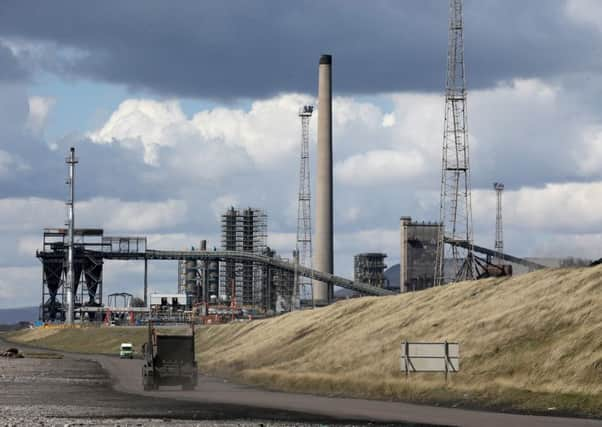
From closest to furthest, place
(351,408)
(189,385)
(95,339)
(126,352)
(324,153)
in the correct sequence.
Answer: (351,408) → (189,385) → (126,352) → (95,339) → (324,153)

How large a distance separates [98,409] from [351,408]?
1147 cm

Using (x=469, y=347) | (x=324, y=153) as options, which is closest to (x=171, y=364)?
(x=469, y=347)

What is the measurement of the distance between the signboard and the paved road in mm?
3779

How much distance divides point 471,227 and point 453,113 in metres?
13.5

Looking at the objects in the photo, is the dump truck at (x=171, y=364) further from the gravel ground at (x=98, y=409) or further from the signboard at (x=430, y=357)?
the signboard at (x=430, y=357)

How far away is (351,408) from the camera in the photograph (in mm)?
52719

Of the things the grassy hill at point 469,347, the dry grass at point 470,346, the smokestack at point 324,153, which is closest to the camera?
the grassy hill at point 469,347

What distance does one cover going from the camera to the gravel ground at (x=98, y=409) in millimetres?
42938

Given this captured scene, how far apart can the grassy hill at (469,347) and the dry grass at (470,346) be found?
0.08 m

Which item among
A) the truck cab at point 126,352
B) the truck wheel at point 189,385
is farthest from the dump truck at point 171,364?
the truck cab at point 126,352

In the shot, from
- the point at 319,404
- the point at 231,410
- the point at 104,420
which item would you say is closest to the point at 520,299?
the point at 319,404

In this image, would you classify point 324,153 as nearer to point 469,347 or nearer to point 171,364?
point 469,347

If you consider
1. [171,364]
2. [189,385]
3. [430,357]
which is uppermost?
[430,357]

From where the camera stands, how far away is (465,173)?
431 ft
